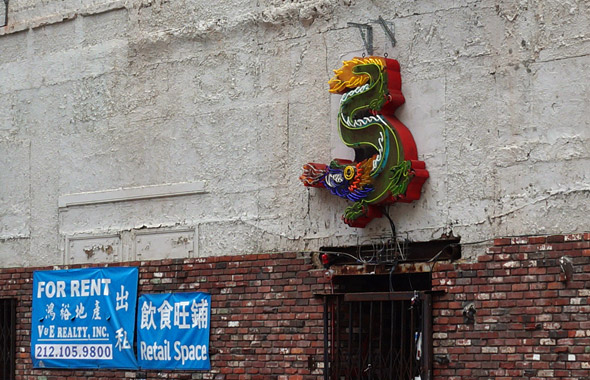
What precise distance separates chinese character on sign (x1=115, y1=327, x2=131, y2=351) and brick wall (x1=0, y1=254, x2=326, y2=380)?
0.31 meters

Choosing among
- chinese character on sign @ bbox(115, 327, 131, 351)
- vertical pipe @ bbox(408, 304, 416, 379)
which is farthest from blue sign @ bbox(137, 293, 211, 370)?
vertical pipe @ bbox(408, 304, 416, 379)

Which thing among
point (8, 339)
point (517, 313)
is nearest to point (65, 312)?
point (8, 339)

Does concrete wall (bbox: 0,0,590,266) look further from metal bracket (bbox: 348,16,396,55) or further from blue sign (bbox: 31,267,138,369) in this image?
blue sign (bbox: 31,267,138,369)

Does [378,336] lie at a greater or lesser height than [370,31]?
lesser

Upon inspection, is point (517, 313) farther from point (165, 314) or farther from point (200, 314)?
point (165, 314)

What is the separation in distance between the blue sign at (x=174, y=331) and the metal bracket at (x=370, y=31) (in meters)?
3.39

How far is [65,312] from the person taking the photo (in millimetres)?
14195

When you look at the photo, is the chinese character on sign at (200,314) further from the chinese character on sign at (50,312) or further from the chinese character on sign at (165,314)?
the chinese character on sign at (50,312)

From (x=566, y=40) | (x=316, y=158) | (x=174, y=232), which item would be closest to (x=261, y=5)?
(x=316, y=158)

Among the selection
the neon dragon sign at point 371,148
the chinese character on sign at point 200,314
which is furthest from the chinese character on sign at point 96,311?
the neon dragon sign at point 371,148

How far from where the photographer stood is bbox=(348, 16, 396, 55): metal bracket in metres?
11.7

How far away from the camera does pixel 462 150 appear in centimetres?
1107

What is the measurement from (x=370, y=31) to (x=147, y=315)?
4.29 meters

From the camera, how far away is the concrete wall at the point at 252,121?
35.0ft
